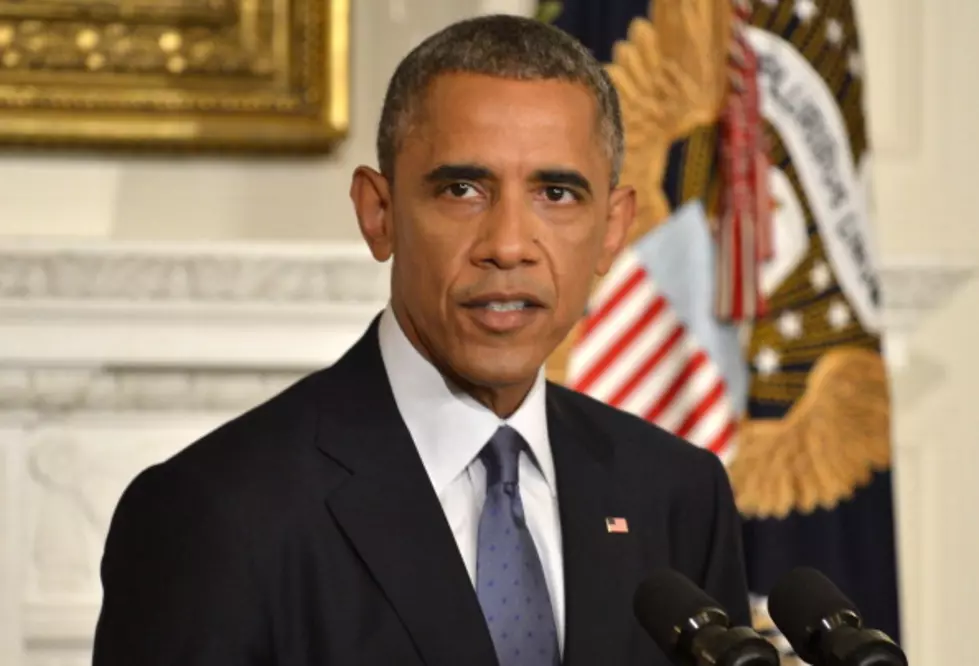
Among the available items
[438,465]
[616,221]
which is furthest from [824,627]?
[616,221]

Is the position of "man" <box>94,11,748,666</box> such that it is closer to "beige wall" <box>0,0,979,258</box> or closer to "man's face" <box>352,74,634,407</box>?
"man's face" <box>352,74,634,407</box>

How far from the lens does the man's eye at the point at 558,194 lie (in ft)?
4.91

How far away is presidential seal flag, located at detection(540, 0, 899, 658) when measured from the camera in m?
3.00

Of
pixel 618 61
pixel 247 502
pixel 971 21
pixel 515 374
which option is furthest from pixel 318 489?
pixel 971 21

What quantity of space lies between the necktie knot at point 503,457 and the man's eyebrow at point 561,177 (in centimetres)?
28

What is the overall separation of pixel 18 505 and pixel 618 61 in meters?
1.54

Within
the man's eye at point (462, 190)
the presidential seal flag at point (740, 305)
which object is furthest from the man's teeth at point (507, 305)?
the presidential seal flag at point (740, 305)

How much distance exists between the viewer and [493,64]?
59.1 inches

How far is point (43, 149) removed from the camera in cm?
312

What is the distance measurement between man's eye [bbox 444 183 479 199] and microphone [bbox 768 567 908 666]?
1.68ft

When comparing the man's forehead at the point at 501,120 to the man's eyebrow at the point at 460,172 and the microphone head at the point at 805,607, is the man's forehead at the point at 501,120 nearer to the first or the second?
the man's eyebrow at the point at 460,172

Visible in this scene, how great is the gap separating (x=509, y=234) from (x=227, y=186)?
1.81 metres

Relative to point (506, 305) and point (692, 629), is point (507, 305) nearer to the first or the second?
point (506, 305)

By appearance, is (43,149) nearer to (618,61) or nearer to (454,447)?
(618,61)
